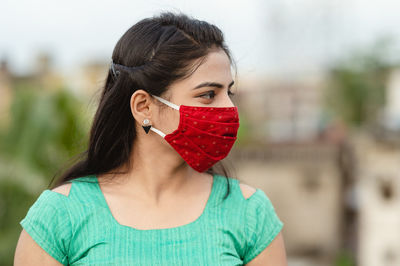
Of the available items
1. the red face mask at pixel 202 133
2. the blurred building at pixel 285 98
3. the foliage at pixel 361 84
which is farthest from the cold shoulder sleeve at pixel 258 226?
the blurred building at pixel 285 98

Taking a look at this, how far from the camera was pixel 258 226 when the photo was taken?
1917 millimetres

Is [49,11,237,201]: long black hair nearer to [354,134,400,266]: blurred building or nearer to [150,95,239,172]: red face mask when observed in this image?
[150,95,239,172]: red face mask

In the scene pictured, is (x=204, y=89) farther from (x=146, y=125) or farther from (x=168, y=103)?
(x=146, y=125)

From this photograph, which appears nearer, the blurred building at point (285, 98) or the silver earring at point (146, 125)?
the silver earring at point (146, 125)

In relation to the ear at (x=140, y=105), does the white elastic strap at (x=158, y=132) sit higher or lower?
lower

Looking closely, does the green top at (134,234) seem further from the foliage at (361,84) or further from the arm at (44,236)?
the foliage at (361,84)

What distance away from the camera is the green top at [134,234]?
1763mm

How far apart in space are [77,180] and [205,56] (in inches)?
25.7

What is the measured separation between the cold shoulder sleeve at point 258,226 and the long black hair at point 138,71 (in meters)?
0.51

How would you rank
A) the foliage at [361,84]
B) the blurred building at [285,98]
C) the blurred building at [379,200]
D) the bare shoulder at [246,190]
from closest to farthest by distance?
the bare shoulder at [246,190]
the blurred building at [379,200]
the foliage at [361,84]
the blurred building at [285,98]

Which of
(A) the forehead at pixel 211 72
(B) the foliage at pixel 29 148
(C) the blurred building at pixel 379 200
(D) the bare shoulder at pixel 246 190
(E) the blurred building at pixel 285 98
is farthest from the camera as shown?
(E) the blurred building at pixel 285 98

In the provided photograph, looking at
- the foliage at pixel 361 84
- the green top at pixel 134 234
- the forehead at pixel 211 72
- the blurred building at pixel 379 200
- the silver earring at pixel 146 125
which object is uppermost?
the forehead at pixel 211 72

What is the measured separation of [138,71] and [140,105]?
0.13 m

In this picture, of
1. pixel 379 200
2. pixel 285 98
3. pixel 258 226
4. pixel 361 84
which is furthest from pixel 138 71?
pixel 285 98
